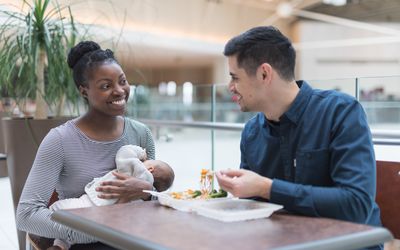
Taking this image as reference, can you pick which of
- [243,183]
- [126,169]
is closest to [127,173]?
[126,169]

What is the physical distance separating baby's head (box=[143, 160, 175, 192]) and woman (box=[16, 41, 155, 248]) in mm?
136

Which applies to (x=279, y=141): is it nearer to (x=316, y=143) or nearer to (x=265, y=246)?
(x=316, y=143)

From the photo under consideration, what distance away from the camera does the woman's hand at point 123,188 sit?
5.54 ft

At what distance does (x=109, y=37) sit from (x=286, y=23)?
14.9 m

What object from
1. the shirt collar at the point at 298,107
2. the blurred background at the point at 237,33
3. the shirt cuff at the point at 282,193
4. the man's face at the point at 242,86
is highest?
the blurred background at the point at 237,33

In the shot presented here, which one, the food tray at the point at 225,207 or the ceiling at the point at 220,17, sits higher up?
the ceiling at the point at 220,17

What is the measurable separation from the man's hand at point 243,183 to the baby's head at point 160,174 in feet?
1.89

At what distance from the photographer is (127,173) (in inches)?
70.0

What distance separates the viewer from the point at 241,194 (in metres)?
1.28

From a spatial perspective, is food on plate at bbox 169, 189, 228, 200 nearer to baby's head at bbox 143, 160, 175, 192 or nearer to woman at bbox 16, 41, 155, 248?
woman at bbox 16, 41, 155, 248

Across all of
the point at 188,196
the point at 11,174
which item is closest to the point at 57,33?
the point at 11,174

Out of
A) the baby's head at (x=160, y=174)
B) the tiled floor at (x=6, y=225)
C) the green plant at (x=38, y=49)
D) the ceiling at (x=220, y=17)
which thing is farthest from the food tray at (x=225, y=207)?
the ceiling at (x=220, y=17)

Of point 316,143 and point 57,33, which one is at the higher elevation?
point 57,33

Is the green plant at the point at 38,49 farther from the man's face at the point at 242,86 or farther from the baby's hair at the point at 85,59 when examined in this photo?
the man's face at the point at 242,86
